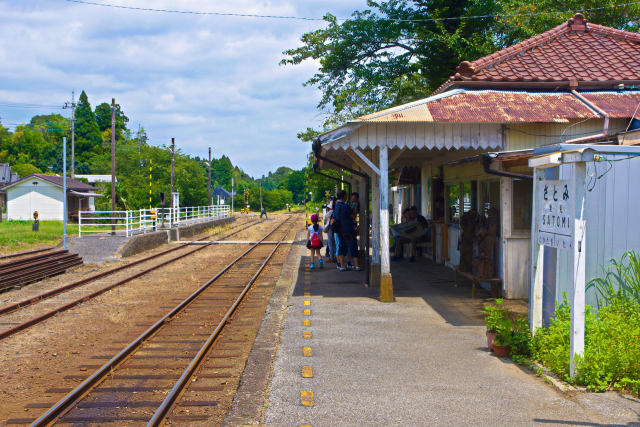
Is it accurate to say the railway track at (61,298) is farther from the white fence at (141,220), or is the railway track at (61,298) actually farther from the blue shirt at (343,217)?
the blue shirt at (343,217)

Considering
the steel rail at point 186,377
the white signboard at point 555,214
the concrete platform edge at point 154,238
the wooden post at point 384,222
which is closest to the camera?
the steel rail at point 186,377

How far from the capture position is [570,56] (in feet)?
41.2

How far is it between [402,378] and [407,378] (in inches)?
1.9

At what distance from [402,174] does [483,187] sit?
25.3 feet

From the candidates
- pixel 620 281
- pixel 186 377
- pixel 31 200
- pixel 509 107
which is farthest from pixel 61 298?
pixel 31 200

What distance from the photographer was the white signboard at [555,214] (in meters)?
5.78

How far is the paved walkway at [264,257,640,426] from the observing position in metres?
4.89

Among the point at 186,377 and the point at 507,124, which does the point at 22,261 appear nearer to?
the point at 186,377

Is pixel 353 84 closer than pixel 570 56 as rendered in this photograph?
No

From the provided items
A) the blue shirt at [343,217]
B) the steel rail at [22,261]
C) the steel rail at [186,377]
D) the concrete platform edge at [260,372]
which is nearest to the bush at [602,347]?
the concrete platform edge at [260,372]

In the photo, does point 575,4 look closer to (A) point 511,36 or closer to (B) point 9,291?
(A) point 511,36

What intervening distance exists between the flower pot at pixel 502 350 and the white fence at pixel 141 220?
15.8 meters

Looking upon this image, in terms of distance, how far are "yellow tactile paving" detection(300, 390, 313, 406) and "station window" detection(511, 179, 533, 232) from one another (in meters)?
6.12

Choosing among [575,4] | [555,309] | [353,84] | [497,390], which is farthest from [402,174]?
[497,390]
